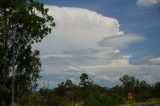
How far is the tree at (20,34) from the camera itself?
4256cm

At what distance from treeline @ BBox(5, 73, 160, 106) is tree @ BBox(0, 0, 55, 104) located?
6452mm

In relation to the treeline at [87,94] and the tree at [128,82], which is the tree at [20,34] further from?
the tree at [128,82]

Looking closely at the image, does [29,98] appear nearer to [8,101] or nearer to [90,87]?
[8,101]

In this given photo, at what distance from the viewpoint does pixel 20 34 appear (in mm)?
44688

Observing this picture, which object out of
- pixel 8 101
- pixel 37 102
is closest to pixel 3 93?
pixel 8 101

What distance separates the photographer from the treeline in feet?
197

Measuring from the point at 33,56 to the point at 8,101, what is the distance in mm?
5636

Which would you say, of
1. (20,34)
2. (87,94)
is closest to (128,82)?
(87,94)

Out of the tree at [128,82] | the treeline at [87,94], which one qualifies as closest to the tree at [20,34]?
the treeline at [87,94]

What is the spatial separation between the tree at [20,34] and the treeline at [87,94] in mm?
6452

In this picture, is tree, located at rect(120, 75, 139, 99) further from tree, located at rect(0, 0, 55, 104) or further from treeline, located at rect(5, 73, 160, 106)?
tree, located at rect(0, 0, 55, 104)

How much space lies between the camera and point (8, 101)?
148ft

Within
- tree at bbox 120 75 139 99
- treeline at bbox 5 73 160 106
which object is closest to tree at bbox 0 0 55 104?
treeline at bbox 5 73 160 106

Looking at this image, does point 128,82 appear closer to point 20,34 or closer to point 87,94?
point 87,94
